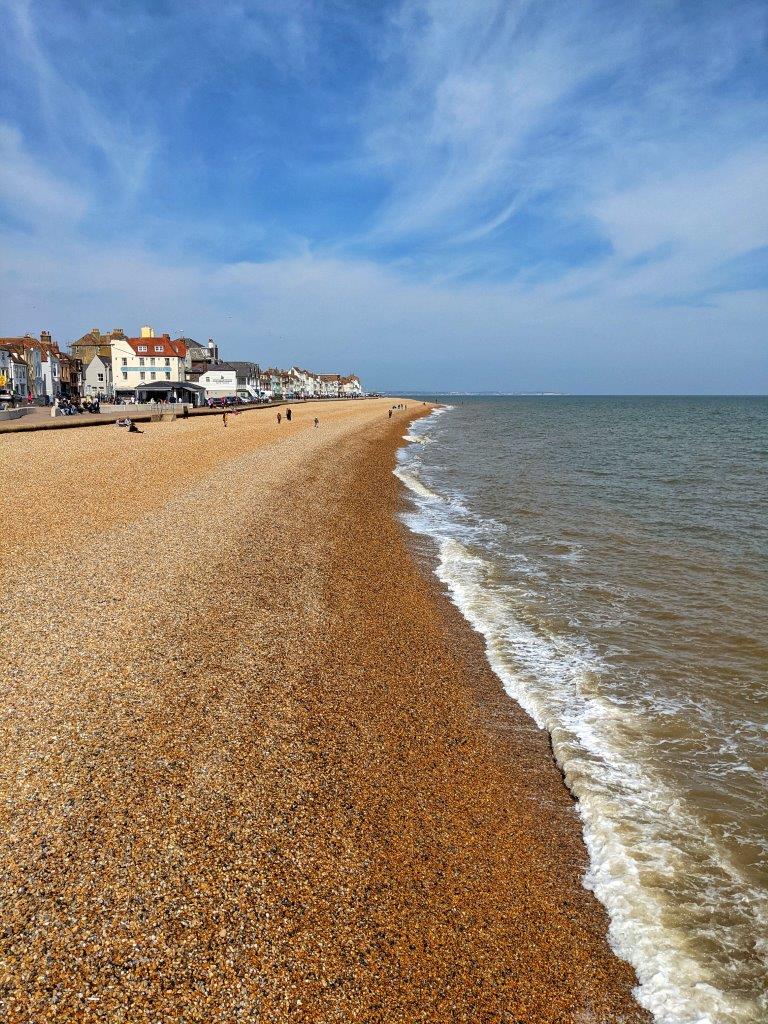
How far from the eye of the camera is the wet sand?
310 cm

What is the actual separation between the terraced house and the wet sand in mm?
80044

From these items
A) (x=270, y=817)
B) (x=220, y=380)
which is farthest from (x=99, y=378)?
(x=270, y=817)

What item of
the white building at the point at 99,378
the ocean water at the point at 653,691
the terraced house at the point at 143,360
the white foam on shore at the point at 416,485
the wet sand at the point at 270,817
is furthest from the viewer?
the white building at the point at 99,378

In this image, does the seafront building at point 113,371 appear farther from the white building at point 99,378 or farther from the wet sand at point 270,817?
the wet sand at point 270,817

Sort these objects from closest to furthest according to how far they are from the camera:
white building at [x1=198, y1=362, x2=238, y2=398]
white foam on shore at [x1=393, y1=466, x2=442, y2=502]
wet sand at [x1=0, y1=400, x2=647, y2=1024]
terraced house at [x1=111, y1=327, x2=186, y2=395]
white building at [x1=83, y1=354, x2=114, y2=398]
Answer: wet sand at [x1=0, y1=400, x2=647, y2=1024] → white foam on shore at [x1=393, y1=466, x2=442, y2=502] → terraced house at [x1=111, y1=327, x2=186, y2=395] → white building at [x1=83, y1=354, x2=114, y2=398] → white building at [x1=198, y1=362, x2=238, y2=398]

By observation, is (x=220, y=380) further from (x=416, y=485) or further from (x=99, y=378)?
(x=416, y=485)

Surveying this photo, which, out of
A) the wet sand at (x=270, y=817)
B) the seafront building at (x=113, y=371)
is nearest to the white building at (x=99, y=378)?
the seafront building at (x=113, y=371)

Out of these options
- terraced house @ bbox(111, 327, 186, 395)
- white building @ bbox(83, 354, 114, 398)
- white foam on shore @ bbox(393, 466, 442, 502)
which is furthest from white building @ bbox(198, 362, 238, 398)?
white foam on shore @ bbox(393, 466, 442, 502)

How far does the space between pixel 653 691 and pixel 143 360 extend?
87.1m

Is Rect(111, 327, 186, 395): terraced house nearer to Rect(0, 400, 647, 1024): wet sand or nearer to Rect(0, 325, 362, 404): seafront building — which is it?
Rect(0, 325, 362, 404): seafront building

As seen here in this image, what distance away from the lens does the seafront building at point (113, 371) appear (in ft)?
211

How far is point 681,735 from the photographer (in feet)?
19.7

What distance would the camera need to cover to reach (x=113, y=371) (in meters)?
82.1

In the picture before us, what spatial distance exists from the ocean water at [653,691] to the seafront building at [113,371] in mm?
52925
